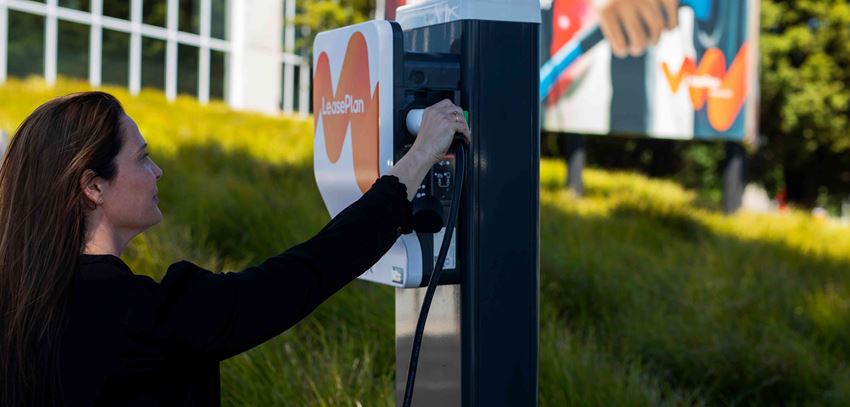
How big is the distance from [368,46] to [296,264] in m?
0.64

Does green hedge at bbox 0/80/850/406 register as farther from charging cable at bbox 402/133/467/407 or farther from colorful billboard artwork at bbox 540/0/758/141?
colorful billboard artwork at bbox 540/0/758/141

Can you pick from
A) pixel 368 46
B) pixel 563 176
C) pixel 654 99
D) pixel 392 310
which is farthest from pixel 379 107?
pixel 563 176

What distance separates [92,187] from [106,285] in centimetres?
18

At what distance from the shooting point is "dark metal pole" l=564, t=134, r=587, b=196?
11750 mm

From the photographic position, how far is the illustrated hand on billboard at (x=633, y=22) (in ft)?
35.1

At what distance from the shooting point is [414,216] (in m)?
2.38

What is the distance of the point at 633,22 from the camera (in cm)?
1104

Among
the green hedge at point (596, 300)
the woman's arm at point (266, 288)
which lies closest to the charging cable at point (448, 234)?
the woman's arm at point (266, 288)

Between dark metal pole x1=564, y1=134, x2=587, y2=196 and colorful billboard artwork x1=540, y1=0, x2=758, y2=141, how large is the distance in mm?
683

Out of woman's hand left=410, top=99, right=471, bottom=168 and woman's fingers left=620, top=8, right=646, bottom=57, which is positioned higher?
woman's fingers left=620, top=8, right=646, bottom=57

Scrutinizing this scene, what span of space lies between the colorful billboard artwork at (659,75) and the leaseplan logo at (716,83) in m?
0.01

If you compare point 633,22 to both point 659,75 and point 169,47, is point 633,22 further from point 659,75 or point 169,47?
point 169,47

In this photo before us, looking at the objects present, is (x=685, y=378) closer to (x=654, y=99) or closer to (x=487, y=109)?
(x=487, y=109)

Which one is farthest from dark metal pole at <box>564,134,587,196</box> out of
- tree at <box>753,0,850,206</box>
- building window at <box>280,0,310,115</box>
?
tree at <box>753,0,850,206</box>
